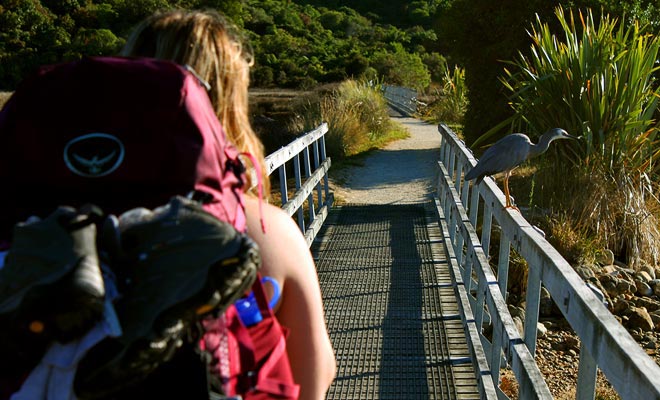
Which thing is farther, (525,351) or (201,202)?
(525,351)

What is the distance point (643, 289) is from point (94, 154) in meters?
6.54

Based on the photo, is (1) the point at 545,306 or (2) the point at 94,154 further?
(1) the point at 545,306

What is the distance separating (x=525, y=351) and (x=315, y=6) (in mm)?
72363

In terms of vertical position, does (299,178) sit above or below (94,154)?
below

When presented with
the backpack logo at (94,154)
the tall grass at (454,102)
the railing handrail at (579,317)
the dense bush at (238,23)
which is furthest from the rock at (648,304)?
Result: the dense bush at (238,23)

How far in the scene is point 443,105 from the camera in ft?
75.6

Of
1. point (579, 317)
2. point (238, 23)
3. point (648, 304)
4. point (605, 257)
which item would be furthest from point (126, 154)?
point (238, 23)

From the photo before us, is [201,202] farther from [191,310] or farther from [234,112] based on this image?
[234,112]

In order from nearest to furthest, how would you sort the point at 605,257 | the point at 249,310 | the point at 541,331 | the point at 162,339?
1. the point at 162,339
2. the point at 249,310
3. the point at 541,331
4. the point at 605,257

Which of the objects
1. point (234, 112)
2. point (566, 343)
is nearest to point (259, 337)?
point (234, 112)

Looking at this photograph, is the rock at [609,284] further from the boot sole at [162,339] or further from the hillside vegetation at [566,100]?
the boot sole at [162,339]

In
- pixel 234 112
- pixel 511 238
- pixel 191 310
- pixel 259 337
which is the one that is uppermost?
pixel 234 112

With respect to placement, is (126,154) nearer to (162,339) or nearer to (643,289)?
(162,339)

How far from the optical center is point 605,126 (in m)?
7.30
